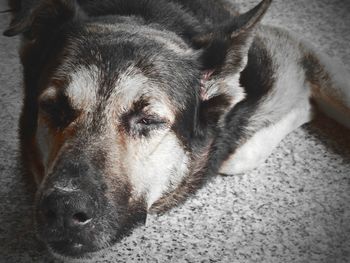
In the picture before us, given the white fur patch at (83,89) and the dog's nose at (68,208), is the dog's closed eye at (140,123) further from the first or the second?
the dog's nose at (68,208)

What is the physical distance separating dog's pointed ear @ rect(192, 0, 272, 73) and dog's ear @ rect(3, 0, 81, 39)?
48 cm

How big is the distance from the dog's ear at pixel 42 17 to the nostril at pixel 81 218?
71 cm

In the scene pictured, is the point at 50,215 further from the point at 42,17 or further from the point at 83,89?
the point at 42,17

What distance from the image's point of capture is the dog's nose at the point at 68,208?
1498 millimetres

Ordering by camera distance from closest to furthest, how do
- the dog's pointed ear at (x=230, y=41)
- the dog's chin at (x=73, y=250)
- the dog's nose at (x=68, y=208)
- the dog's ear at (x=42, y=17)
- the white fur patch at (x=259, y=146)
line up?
the dog's nose at (x=68, y=208)
the dog's chin at (x=73, y=250)
the dog's pointed ear at (x=230, y=41)
the dog's ear at (x=42, y=17)
the white fur patch at (x=259, y=146)

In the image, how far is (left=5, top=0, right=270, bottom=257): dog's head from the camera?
5.15 ft

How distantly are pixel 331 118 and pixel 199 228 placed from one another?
87 centimetres

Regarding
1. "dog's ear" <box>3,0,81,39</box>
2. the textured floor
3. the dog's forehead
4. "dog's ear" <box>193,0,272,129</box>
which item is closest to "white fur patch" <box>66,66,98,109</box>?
the dog's forehead

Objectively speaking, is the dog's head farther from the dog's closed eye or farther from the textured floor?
the textured floor

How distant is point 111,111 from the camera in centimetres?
166

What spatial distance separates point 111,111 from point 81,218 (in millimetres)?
349

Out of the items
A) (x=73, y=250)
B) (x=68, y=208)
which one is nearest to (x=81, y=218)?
(x=68, y=208)

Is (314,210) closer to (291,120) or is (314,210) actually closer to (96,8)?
(291,120)

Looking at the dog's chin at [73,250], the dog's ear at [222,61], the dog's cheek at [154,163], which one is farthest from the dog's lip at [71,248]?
the dog's ear at [222,61]
